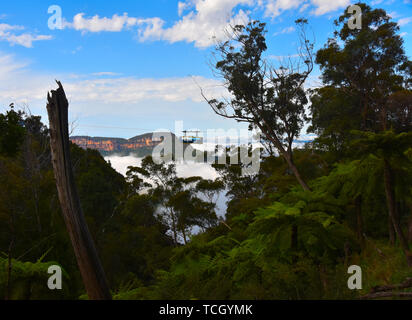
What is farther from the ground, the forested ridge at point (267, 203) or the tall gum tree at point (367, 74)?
the tall gum tree at point (367, 74)

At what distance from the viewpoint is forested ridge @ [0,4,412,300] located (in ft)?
15.1

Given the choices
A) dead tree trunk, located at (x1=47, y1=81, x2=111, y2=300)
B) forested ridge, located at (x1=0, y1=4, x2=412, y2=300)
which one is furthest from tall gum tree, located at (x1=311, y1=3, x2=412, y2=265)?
dead tree trunk, located at (x1=47, y1=81, x2=111, y2=300)

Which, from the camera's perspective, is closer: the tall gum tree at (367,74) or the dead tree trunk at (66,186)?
the dead tree trunk at (66,186)

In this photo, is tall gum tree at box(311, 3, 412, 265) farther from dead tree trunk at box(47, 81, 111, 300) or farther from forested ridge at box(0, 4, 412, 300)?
dead tree trunk at box(47, 81, 111, 300)

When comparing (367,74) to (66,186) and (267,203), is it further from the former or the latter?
(66,186)

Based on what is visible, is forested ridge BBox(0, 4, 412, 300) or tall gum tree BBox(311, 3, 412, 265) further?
tall gum tree BBox(311, 3, 412, 265)

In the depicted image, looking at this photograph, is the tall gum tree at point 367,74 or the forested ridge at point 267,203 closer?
the forested ridge at point 267,203

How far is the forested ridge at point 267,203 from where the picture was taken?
459 cm

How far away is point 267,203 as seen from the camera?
14.2 m

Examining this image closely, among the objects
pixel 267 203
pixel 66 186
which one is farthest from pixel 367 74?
pixel 66 186

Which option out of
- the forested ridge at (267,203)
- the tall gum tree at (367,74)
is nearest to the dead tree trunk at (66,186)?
the forested ridge at (267,203)

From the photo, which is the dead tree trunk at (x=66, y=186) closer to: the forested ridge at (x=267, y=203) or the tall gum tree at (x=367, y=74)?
the forested ridge at (x=267, y=203)

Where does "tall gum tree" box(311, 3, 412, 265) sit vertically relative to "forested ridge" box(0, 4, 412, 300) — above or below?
above

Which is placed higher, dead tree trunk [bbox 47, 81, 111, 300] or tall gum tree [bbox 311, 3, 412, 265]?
tall gum tree [bbox 311, 3, 412, 265]
